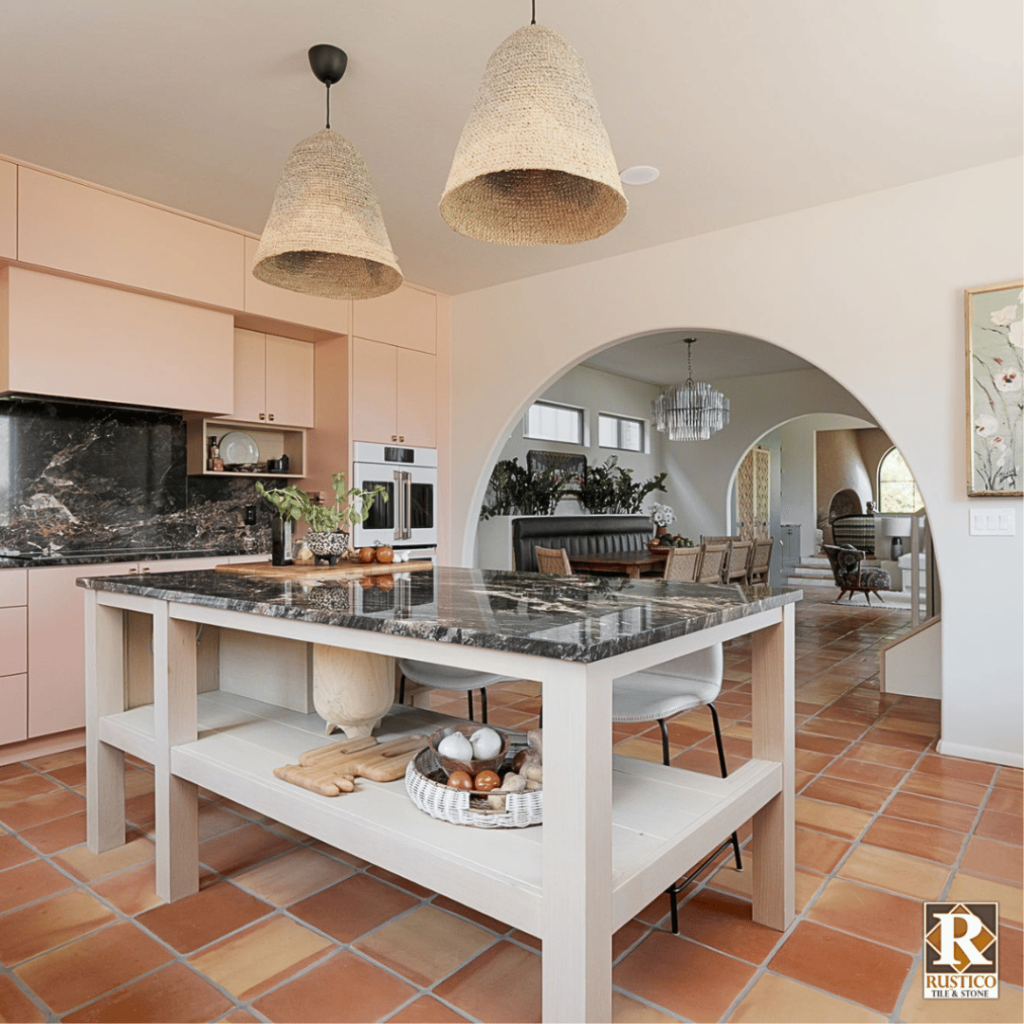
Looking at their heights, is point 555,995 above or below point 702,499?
below

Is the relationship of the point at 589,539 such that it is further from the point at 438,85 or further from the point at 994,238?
the point at 438,85

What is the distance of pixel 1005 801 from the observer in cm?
284

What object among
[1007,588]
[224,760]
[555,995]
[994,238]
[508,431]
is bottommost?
[555,995]

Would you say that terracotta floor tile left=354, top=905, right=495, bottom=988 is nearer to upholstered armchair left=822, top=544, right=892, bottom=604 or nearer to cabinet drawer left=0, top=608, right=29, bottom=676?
cabinet drawer left=0, top=608, right=29, bottom=676

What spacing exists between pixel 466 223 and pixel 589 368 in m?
6.95

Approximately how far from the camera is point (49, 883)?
7.22 feet

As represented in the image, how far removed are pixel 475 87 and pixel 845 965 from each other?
121 inches

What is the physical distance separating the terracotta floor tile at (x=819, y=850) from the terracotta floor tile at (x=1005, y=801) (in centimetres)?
75

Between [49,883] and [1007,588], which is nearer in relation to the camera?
[49,883]

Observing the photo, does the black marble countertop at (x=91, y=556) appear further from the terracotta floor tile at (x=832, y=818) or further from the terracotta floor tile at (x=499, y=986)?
the terracotta floor tile at (x=832, y=818)

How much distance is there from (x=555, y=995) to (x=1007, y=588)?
2.98 m

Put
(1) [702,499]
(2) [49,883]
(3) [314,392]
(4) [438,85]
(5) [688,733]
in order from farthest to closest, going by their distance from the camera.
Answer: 1. (1) [702,499]
2. (3) [314,392]
3. (5) [688,733]
4. (4) [438,85]
5. (2) [49,883]

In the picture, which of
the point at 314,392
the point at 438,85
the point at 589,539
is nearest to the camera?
the point at 438,85

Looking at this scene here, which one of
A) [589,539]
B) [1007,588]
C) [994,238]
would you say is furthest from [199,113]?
[589,539]
